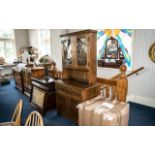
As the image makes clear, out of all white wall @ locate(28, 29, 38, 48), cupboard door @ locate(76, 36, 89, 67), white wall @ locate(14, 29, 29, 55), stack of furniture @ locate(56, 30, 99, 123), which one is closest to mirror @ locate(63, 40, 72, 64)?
stack of furniture @ locate(56, 30, 99, 123)

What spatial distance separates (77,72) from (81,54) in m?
0.48

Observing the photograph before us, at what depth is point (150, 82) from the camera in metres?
3.52

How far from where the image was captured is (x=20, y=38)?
8.10m

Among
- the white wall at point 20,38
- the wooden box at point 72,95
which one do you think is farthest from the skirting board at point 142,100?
the white wall at point 20,38

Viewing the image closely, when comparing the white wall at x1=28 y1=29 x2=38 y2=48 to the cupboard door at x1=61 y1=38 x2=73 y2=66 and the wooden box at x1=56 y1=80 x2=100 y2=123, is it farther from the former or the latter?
the wooden box at x1=56 y1=80 x2=100 y2=123

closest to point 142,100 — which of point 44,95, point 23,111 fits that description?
point 44,95

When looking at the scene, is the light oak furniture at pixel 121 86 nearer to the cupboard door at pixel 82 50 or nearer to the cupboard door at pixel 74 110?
the cupboard door at pixel 82 50

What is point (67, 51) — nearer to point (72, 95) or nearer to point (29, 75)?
point (72, 95)

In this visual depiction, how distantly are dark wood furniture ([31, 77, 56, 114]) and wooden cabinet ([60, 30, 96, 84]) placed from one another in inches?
26.7

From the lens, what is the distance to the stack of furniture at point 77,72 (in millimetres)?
2422

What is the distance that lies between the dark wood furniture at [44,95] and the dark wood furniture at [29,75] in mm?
643
